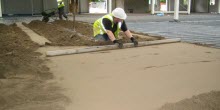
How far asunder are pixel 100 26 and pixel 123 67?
2137 millimetres

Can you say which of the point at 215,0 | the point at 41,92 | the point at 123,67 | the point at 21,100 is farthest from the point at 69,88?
the point at 215,0

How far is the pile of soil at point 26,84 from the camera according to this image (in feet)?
9.79

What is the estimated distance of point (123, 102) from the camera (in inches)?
Answer: 121

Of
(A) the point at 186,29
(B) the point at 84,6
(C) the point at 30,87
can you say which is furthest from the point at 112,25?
(B) the point at 84,6

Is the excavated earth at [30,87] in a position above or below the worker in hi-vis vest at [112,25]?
below

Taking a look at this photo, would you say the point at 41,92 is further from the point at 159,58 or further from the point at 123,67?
the point at 159,58

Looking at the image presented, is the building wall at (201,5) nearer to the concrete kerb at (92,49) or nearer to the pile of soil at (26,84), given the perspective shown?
the concrete kerb at (92,49)

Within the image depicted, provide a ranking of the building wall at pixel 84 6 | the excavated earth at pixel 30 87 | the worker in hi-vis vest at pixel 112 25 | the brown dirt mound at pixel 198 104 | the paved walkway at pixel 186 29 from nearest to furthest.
Result: the brown dirt mound at pixel 198 104 < the excavated earth at pixel 30 87 < the worker in hi-vis vest at pixel 112 25 < the paved walkway at pixel 186 29 < the building wall at pixel 84 6

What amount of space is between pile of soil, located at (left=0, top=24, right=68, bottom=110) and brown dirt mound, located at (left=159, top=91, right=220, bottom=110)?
1.14 metres

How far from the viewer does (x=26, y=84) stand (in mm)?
3730

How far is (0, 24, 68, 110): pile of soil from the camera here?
9.79 feet

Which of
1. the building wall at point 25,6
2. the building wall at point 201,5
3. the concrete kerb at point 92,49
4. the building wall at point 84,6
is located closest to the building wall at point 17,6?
A: the building wall at point 25,6

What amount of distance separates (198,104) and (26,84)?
2.15 m

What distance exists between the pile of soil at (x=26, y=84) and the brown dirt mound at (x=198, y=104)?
1.14 m
